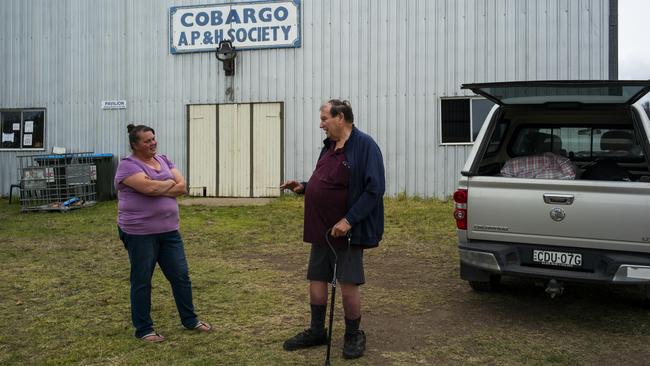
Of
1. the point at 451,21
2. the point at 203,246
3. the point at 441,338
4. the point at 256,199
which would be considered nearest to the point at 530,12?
the point at 451,21

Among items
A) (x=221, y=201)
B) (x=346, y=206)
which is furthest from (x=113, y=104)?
(x=346, y=206)

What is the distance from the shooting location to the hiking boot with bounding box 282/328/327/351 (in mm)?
4628

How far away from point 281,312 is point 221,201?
8484 mm

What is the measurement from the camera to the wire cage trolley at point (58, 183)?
42.4 ft

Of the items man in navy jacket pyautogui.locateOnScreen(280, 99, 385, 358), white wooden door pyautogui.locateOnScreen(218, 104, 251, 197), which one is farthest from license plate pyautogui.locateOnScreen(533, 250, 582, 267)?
white wooden door pyautogui.locateOnScreen(218, 104, 251, 197)

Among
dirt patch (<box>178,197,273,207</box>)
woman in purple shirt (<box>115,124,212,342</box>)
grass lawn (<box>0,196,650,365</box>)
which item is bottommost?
grass lawn (<box>0,196,650,365</box>)

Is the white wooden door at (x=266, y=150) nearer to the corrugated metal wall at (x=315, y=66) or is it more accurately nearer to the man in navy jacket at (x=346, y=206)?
the corrugated metal wall at (x=315, y=66)

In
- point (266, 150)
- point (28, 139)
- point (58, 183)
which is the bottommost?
point (58, 183)

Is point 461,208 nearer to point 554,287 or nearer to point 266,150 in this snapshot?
point 554,287

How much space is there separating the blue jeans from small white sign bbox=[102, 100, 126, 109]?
10.7 metres

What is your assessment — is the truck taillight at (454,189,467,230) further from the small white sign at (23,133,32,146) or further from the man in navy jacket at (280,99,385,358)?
the small white sign at (23,133,32,146)

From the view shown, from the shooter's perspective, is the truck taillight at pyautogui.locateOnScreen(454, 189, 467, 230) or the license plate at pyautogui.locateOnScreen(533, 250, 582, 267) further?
the truck taillight at pyautogui.locateOnScreen(454, 189, 467, 230)

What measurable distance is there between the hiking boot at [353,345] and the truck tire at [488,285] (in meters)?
1.99

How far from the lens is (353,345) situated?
4469 mm
